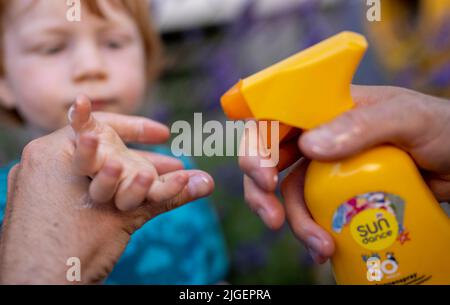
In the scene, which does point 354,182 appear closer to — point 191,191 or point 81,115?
point 191,191

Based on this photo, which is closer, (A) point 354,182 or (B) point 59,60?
(A) point 354,182

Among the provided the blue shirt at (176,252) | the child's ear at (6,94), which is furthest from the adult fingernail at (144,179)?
the child's ear at (6,94)

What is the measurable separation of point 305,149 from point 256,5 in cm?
105

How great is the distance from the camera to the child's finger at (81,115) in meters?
0.67

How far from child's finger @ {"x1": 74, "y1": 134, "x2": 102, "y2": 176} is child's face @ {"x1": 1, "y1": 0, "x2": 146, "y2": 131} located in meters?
0.53

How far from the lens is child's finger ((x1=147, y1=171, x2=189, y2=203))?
2.27 feet

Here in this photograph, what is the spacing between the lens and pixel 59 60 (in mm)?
1180

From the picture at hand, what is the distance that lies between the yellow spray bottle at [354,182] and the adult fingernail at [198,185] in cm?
12

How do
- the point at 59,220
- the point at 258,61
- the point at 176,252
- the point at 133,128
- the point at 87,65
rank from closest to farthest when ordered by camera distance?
the point at 59,220 → the point at 133,128 → the point at 87,65 → the point at 176,252 → the point at 258,61

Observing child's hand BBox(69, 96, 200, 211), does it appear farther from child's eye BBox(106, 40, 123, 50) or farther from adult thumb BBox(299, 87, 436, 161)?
child's eye BBox(106, 40, 123, 50)

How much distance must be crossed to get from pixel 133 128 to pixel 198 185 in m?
0.18

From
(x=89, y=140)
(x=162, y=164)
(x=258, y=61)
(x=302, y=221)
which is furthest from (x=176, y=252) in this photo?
(x=258, y=61)

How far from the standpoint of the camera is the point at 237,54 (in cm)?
173

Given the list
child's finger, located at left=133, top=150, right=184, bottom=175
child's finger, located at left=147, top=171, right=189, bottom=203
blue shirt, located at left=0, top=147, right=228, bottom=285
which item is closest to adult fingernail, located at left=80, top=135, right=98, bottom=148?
child's finger, located at left=147, top=171, right=189, bottom=203
